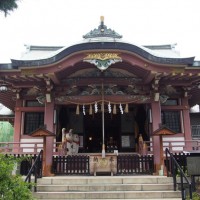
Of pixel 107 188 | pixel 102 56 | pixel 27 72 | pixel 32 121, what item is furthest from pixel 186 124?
pixel 27 72

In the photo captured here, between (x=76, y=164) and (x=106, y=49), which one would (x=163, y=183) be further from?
(x=106, y=49)

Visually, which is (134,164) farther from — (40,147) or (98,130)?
(98,130)

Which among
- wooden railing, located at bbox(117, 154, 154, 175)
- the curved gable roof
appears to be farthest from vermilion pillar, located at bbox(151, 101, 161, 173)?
the curved gable roof

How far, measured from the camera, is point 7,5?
6.02 m

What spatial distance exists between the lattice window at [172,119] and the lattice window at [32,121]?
17.5 feet

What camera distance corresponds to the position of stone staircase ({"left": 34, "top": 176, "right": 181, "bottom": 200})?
25.1 ft

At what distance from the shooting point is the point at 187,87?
11.5m

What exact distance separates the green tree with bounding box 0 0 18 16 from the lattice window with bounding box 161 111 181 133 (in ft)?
25.9

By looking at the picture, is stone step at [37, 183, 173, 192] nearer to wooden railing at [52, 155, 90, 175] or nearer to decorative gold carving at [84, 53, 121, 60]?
wooden railing at [52, 155, 90, 175]

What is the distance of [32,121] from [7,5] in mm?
6648

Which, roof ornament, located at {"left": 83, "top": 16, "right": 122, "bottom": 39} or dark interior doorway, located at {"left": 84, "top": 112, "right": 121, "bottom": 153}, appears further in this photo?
dark interior doorway, located at {"left": 84, "top": 112, "right": 121, "bottom": 153}

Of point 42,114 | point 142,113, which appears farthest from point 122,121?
point 42,114

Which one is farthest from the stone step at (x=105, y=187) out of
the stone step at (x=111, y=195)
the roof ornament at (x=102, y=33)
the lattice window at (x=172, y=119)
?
the roof ornament at (x=102, y=33)

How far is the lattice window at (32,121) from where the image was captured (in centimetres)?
1179
